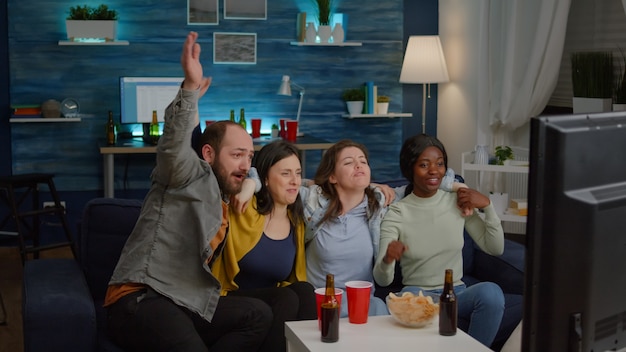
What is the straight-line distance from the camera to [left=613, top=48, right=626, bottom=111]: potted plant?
4934 millimetres

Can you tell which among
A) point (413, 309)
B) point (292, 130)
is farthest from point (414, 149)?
point (292, 130)

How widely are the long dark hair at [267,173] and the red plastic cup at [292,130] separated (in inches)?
126

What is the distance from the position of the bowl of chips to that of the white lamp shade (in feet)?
14.0

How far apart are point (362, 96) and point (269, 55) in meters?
0.80

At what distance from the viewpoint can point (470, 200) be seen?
125 inches

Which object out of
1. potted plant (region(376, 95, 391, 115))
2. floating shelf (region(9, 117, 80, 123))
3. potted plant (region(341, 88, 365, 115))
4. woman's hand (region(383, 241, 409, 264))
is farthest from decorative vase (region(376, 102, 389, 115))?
woman's hand (region(383, 241, 409, 264))

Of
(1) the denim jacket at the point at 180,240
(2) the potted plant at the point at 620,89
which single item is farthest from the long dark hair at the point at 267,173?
(2) the potted plant at the point at 620,89

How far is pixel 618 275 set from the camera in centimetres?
125

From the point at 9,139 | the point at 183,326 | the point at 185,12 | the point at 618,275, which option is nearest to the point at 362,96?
the point at 185,12

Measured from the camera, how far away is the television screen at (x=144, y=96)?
640 cm

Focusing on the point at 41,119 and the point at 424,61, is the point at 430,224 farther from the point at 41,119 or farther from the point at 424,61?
the point at 41,119

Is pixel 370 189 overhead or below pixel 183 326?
overhead

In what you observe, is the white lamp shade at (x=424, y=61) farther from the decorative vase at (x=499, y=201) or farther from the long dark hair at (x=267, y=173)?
the long dark hair at (x=267, y=173)

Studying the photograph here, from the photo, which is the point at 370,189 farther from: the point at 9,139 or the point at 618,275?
the point at 9,139
